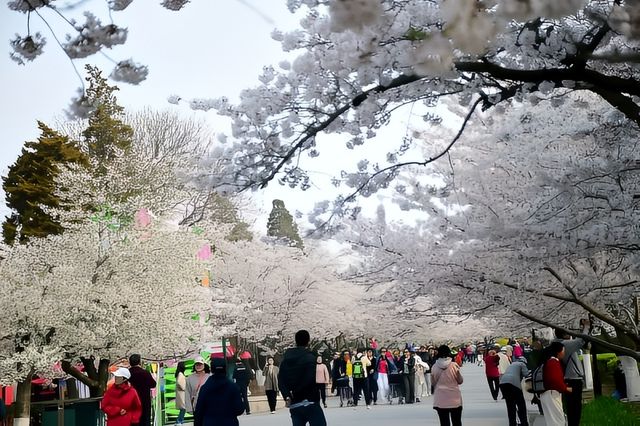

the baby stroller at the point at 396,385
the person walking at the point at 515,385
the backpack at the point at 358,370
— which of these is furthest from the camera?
the baby stroller at the point at 396,385

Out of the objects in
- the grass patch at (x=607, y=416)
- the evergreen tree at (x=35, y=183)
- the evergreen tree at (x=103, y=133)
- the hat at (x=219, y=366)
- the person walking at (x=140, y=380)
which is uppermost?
the evergreen tree at (x=103, y=133)

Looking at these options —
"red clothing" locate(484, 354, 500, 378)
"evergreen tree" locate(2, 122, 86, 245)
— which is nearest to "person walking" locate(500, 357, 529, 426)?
"red clothing" locate(484, 354, 500, 378)

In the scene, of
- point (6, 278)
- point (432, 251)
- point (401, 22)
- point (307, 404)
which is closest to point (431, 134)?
point (432, 251)

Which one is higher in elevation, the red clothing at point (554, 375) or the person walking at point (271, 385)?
the person walking at point (271, 385)

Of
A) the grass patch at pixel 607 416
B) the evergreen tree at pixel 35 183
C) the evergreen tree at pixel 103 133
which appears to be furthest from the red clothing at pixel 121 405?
the evergreen tree at pixel 103 133

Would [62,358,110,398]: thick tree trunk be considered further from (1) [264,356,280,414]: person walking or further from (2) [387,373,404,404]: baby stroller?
(2) [387,373,404,404]: baby stroller

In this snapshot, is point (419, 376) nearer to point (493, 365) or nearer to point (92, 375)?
point (493, 365)

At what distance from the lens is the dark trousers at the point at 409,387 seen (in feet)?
98.8

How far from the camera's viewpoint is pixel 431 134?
28000 mm

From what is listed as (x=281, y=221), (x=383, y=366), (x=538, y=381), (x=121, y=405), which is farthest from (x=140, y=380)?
(x=281, y=221)

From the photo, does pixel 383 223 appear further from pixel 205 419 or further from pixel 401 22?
pixel 401 22

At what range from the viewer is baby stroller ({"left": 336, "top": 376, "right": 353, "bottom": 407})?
99.9ft

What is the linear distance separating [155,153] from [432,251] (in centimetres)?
3095

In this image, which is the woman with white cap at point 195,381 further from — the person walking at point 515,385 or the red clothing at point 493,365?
the red clothing at point 493,365
